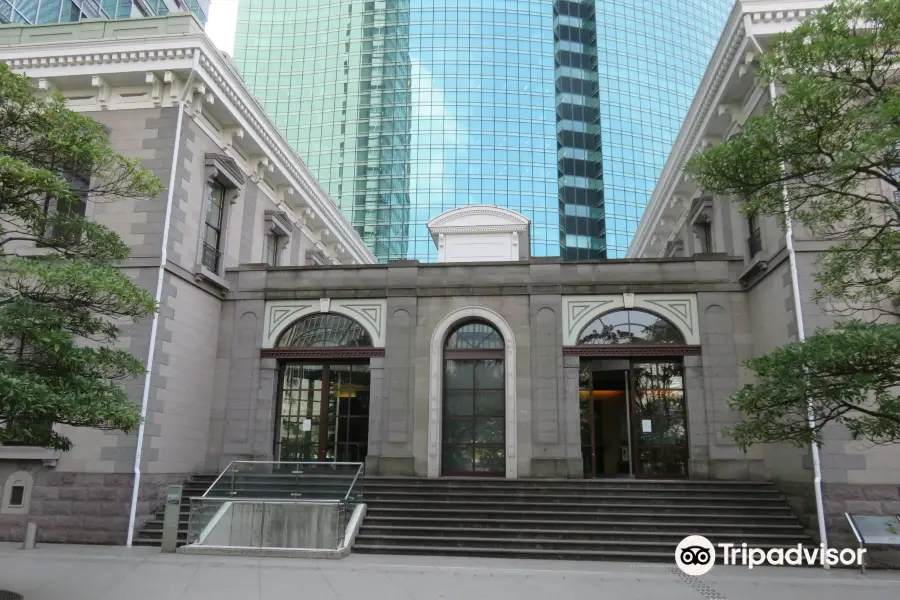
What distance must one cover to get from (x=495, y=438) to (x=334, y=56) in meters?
72.0

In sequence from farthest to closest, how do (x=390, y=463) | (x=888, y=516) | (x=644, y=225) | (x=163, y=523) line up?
(x=644, y=225)
(x=390, y=463)
(x=163, y=523)
(x=888, y=516)

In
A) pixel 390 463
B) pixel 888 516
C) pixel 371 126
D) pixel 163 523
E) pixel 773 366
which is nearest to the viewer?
pixel 773 366

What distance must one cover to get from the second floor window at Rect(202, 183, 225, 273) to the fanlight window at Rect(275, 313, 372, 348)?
270cm

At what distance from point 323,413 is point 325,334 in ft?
7.09

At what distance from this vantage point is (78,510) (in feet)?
45.4

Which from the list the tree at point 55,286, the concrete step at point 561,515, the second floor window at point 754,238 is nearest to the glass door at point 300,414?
the concrete step at point 561,515

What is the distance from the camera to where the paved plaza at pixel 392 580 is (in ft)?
30.0

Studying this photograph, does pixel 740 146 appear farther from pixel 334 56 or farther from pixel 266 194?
pixel 334 56

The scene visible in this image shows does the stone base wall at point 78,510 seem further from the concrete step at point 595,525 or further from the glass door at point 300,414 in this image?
the concrete step at point 595,525

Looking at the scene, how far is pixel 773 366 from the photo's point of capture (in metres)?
7.32

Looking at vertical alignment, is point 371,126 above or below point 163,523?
above

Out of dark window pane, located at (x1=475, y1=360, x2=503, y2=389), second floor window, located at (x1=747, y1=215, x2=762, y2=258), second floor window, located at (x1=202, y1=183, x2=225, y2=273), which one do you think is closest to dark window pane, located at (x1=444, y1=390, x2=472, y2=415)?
dark window pane, located at (x1=475, y1=360, x2=503, y2=389)

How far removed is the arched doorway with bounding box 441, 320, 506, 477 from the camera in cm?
1708

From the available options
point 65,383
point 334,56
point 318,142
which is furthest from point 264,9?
point 65,383
